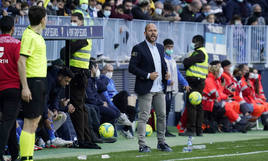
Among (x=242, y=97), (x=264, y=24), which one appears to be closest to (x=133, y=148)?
(x=242, y=97)

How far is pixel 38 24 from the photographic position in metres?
9.49

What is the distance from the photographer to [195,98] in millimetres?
16672

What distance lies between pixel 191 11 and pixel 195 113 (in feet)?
18.3

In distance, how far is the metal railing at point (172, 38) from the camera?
17.7m

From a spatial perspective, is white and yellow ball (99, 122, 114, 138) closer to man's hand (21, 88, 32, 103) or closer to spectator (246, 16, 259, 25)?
man's hand (21, 88, 32, 103)

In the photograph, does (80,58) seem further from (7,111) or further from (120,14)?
(120,14)

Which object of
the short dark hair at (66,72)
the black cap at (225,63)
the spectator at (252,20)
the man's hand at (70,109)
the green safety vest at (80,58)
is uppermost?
the spectator at (252,20)

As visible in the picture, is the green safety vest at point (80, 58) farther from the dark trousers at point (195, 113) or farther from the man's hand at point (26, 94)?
the dark trousers at point (195, 113)

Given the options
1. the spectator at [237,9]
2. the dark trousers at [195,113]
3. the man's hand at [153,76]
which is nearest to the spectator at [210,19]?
the spectator at [237,9]

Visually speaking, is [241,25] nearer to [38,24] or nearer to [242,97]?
[242,97]

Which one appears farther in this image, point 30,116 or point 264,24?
point 264,24

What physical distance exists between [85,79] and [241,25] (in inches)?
422

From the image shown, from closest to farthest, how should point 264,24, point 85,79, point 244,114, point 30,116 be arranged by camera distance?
point 30,116
point 85,79
point 244,114
point 264,24

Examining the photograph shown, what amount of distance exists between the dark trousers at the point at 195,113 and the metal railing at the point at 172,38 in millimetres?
2305
